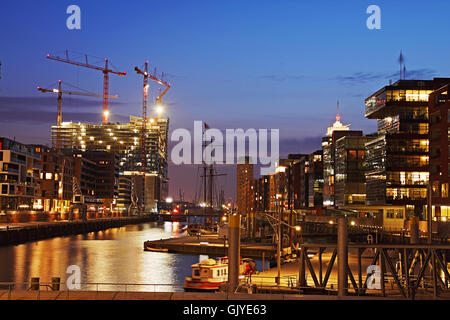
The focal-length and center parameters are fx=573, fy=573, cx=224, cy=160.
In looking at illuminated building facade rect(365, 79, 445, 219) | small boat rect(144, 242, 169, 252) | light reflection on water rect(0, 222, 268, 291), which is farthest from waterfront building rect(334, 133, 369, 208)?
small boat rect(144, 242, 169, 252)

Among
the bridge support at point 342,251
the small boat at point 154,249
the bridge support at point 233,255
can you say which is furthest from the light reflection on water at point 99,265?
the bridge support at point 342,251

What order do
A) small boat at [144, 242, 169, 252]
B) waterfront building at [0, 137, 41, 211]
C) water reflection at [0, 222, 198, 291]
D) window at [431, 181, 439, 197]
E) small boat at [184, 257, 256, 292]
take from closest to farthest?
small boat at [184, 257, 256, 292] → water reflection at [0, 222, 198, 291] → small boat at [144, 242, 169, 252] → window at [431, 181, 439, 197] → waterfront building at [0, 137, 41, 211]

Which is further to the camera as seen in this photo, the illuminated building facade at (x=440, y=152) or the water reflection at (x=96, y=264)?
the illuminated building facade at (x=440, y=152)

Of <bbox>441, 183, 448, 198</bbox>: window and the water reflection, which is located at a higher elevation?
<bbox>441, 183, 448, 198</bbox>: window

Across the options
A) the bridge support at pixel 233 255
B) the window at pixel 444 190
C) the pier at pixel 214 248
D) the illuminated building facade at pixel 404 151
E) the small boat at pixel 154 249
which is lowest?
the small boat at pixel 154 249

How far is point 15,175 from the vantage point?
159750mm

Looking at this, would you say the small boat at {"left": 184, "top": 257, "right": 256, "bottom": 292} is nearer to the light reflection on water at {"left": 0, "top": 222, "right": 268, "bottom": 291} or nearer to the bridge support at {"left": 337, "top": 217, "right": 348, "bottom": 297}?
the light reflection on water at {"left": 0, "top": 222, "right": 268, "bottom": 291}

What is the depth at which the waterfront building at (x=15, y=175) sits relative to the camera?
154 metres

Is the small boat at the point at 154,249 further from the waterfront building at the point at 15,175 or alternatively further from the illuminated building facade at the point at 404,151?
the waterfront building at the point at 15,175

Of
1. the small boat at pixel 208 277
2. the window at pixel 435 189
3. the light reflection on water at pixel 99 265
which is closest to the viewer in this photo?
the small boat at pixel 208 277

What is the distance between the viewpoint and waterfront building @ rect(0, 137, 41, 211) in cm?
15375

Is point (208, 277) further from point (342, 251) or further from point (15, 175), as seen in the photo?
point (15, 175)
